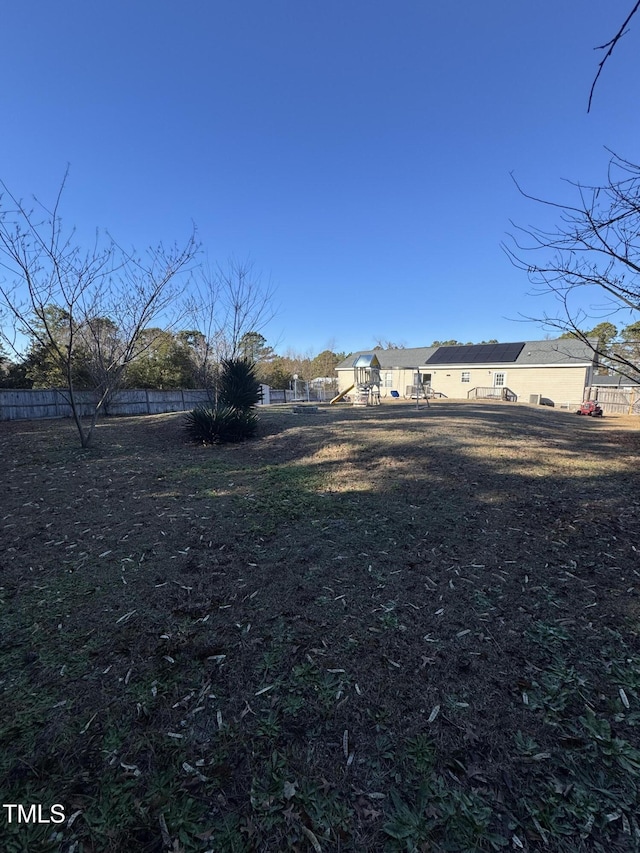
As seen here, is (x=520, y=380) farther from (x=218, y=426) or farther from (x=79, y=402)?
(x=79, y=402)

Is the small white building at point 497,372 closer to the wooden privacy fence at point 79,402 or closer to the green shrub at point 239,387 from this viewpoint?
the wooden privacy fence at point 79,402

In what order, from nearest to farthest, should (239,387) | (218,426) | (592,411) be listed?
(218,426)
(239,387)
(592,411)

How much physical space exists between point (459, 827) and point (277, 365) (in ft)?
108

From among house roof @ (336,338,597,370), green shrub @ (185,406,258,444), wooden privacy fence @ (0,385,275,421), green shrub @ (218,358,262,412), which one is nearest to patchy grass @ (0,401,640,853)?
green shrub @ (185,406,258,444)

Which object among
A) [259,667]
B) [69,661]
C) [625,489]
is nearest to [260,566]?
[259,667]

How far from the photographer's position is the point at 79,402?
13.8 metres

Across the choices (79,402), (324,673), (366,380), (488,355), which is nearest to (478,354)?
(488,355)

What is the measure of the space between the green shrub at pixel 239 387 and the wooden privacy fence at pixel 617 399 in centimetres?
1981

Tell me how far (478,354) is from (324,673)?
31032mm

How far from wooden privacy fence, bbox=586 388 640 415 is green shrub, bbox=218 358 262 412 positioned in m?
19.8

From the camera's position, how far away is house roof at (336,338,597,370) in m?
26.5

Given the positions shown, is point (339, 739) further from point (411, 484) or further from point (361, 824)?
point (411, 484)

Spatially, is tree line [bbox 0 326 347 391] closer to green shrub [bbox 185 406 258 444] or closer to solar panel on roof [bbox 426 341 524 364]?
green shrub [bbox 185 406 258 444]

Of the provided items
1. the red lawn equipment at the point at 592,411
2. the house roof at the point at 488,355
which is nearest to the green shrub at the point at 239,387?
the house roof at the point at 488,355
